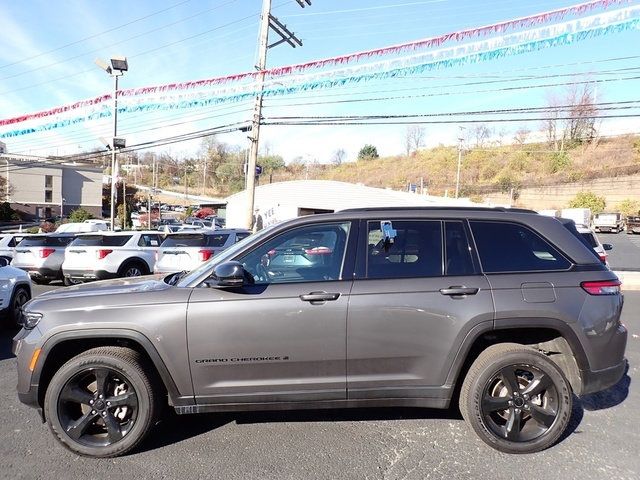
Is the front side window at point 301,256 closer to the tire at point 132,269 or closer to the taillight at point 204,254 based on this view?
the taillight at point 204,254

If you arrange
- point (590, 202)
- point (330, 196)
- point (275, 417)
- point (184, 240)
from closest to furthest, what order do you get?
point (275, 417) → point (184, 240) → point (330, 196) → point (590, 202)

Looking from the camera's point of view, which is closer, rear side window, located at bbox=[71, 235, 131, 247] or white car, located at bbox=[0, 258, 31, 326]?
white car, located at bbox=[0, 258, 31, 326]

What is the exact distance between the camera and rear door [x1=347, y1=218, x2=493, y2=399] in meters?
3.20

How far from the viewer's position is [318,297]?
3.18 meters

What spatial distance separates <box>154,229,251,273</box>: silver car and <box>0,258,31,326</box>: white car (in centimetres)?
319

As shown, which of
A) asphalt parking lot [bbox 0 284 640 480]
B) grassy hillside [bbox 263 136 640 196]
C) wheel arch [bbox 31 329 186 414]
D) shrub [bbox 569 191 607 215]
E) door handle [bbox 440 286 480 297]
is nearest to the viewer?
asphalt parking lot [bbox 0 284 640 480]

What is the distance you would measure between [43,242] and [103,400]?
37.8ft

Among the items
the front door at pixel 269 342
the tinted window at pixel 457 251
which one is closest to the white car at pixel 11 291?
the front door at pixel 269 342

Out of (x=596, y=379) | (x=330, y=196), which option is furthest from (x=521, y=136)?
(x=596, y=379)

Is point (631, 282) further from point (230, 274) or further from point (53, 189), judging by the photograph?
point (53, 189)

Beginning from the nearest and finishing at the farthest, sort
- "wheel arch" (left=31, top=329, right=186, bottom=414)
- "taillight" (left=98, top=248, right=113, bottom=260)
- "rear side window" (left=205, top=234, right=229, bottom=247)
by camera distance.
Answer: "wheel arch" (left=31, top=329, right=186, bottom=414), "rear side window" (left=205, top=234, right=229, bottom=247), "taillight" (left=98, top=248, right=113, bottom=260)

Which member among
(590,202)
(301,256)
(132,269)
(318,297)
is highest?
(590,202)

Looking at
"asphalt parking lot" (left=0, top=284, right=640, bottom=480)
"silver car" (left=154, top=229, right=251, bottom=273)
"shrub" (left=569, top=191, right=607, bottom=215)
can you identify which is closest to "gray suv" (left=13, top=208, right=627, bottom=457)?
"asphalt parking lot" (left=0, top=284, right=640, bottom=480)

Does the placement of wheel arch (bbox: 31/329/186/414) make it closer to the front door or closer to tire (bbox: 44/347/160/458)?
tire (bbox: 44/347/160/458)
